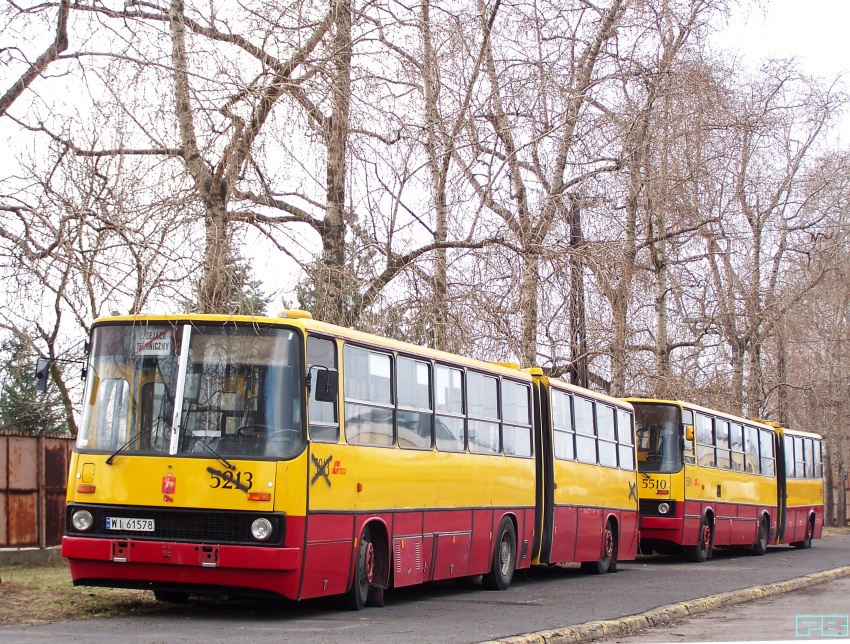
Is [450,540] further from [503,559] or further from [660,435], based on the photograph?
[660,435]

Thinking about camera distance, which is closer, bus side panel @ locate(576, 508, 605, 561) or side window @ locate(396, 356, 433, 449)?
side window @ locate(396, 356, 433, 449)

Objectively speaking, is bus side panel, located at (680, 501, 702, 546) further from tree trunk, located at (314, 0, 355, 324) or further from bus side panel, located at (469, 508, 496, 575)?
tree trunk, located at (314, 0, 355, 324)

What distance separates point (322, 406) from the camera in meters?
12.8

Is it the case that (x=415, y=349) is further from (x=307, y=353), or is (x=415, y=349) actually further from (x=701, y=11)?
(x=701, y=11)

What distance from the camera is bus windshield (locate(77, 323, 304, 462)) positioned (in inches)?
482

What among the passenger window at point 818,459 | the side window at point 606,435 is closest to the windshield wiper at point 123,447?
the side window at point 606,435

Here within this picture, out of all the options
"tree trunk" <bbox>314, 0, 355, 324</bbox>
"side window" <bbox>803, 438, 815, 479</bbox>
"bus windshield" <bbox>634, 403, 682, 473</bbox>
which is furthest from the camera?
"side window" <bbox>803, 438, 815, 479</bbox>

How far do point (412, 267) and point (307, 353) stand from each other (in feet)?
18.5

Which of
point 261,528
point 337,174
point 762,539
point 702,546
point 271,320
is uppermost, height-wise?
point 337,174

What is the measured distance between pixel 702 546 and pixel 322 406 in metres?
17.3

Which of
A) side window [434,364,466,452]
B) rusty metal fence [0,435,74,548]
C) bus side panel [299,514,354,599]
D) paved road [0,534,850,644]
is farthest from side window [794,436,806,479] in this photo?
bus side panel [299,514,354,599]

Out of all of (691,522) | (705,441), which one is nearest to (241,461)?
(691,522)

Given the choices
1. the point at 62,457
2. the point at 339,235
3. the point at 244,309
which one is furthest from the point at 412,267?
the point at 62,457

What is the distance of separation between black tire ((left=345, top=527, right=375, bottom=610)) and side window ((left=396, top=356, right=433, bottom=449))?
1339 millimetres
